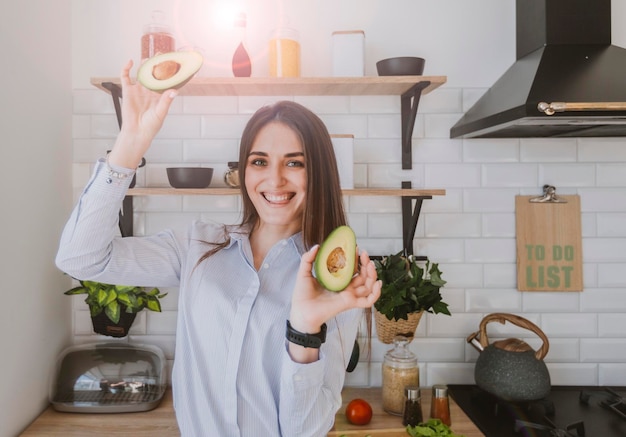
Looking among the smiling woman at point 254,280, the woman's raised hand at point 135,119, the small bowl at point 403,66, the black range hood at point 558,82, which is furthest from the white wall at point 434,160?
the woman's raised hand at point 135,119

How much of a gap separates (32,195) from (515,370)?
1.63 m

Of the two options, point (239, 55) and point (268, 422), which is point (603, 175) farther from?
point (268, 422)

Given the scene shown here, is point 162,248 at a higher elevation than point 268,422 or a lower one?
higher

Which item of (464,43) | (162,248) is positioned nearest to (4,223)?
(162,248)

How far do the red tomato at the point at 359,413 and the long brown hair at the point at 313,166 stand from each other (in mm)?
631

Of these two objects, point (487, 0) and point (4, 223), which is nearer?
point (4, 223)

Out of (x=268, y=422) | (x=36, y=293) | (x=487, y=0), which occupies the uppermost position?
(x=487, y=0)

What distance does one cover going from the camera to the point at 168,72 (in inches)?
40.6

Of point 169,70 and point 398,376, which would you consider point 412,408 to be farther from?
point 169,70

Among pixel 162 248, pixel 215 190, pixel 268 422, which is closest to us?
pixel 268 422

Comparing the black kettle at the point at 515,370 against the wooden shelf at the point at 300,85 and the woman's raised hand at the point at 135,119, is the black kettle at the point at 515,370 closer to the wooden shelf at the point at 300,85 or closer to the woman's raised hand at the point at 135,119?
the wooden shelf at the point at 300,85

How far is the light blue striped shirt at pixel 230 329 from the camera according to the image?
1102 millimetres

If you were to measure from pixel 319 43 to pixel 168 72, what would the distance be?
990 mm

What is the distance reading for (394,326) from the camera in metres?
1.74
